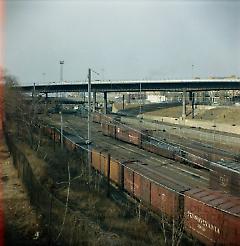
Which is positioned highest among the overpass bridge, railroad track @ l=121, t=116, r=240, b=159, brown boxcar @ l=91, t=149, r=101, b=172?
the overpass bridge

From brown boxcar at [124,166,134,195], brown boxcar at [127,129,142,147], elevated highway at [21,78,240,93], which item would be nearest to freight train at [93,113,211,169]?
brown boxcar at [127,129,142,147]

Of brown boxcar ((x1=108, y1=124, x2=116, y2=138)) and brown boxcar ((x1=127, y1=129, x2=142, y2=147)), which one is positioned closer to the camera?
brown boxcar ((x1=127, y1=129, x2=142, y2=147))

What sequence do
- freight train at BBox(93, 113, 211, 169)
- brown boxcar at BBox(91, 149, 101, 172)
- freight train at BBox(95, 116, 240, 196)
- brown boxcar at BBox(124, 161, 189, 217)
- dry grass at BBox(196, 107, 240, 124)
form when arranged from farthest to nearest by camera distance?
dry grass at BBox(196, 107, 240, 124) → freight train at BBox(93, 113, 211, 169) → brown boxcar at BBox(91, 149, 101, 172) → freight train at BBox(95, 116, 240, 196) → brown boxcar at BBox(124, 161, 189, 217)

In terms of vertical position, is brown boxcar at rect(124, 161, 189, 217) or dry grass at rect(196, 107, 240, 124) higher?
brown boxcar at rect(124, 161, 189, 217)

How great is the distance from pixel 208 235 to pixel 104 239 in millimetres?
5069

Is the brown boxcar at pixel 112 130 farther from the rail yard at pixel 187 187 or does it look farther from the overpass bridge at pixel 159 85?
the overpass bridge at pixel 159 85

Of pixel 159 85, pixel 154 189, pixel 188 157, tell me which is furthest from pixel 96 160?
pixel 159 85

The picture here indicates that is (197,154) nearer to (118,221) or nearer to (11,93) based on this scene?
(118,221)

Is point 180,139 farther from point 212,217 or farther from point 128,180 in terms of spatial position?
point 212,217

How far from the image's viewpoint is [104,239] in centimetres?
1294

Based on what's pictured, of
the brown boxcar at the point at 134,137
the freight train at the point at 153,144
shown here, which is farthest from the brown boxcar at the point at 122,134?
the brown boxcar at the point at 134,137

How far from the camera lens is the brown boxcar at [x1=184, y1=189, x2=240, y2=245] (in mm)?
14016

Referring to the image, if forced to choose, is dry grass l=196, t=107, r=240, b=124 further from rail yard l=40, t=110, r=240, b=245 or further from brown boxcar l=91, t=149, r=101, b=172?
brown boxcar l=91, t=149, r=101, b=172

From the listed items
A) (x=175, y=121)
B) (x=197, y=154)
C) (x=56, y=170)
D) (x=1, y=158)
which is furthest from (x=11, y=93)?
(x=175, y=121)
